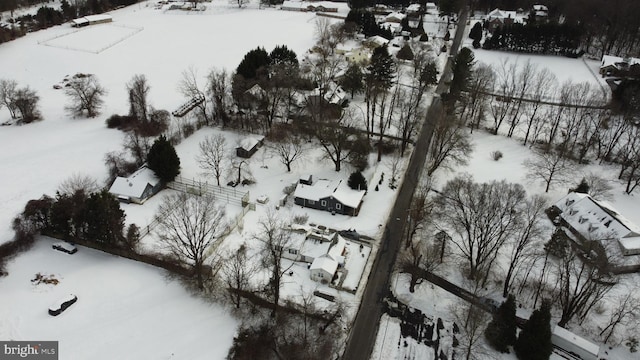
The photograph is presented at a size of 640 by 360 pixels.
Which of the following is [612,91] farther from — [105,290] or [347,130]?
[105,290]

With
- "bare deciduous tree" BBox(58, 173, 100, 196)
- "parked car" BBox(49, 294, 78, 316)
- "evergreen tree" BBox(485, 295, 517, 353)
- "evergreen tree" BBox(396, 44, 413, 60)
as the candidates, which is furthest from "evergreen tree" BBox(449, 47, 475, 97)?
"parked car" BBox(49, 294, 78, 316)

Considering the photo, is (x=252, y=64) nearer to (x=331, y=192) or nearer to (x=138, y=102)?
(x=138, y=102)

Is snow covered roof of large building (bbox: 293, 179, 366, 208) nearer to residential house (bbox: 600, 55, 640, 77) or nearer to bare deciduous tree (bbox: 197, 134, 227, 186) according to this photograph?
bare deciduous tree (bbox: 197, 134, 227, 186)

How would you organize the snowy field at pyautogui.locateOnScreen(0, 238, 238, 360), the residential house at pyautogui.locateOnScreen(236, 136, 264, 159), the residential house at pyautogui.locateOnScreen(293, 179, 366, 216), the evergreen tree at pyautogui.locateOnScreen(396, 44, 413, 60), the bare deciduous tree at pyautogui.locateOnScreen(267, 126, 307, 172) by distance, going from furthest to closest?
the evergreen tree at pyautogui.locateOnScreen(396, 44, 413, 60), the residential house at pyautogui.locateOnScreen(236, 136, 264, 159), the bare deciduous tree at pyautogui.locateOnScreen(267, 126, 307, 172), the residential house at pyautogui.locateOnScreen(293, 179, 366, 216), the snowy field at pyautogui.locateOnScreen(0, 238, 238, 360)

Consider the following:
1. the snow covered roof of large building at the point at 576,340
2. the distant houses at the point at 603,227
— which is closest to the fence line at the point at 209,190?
the snow covered roof of large building at the point at 576,340

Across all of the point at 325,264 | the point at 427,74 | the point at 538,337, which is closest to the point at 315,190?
the point at 325,264

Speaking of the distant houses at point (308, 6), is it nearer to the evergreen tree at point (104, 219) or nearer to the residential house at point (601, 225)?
the residential house at point (601, 225)
